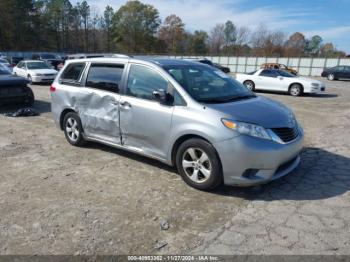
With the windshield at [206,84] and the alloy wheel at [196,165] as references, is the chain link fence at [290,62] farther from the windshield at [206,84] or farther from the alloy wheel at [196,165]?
the alloy wheel at [196,165]

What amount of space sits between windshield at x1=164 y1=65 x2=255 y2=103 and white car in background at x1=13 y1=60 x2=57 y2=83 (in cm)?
1510

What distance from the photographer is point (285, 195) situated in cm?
414

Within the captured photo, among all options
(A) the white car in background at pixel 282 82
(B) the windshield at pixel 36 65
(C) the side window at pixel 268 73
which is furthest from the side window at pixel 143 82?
(B) the windshield at pixel 36 65

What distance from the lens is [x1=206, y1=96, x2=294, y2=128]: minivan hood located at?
13.2 feet

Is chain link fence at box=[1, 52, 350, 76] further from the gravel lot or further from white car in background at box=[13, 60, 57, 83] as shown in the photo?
the gravel lot

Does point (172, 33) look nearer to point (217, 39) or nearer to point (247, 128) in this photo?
point (217, 39)

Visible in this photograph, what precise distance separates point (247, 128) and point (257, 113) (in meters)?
0.40

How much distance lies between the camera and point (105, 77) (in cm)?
539

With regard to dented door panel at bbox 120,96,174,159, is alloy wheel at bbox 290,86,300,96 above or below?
below

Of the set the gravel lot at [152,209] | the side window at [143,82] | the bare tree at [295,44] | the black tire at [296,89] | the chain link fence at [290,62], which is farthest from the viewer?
the bare tree at [295,44]

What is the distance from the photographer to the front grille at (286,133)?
410 cm

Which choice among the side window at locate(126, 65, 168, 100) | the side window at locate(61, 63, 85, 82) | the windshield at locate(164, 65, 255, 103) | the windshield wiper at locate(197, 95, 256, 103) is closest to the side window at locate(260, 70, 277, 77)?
the windshield at locate(164, 65, 255, 103)

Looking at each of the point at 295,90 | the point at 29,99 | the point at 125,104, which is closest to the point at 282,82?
the point at 295,90

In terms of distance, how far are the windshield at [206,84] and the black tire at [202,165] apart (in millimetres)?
641
